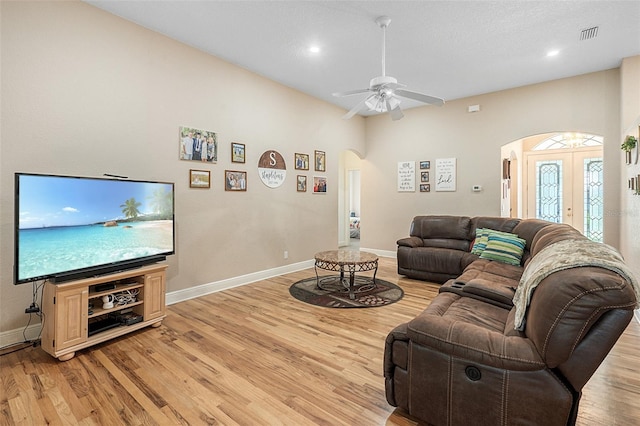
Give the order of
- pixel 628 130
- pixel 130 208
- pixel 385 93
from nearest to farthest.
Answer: pixel 130 208 < pixel 385 93 < pixel 628 130

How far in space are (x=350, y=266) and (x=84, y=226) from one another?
285cm

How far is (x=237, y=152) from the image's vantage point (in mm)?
4551

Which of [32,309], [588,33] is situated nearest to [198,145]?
[32,309]

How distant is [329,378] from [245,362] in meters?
0.71

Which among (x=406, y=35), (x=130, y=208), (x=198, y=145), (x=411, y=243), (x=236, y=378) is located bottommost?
(x=236, y=378)

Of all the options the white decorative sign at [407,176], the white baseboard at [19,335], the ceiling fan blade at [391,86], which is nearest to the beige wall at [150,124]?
the white baseboard at [19,335]

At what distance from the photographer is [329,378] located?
225 centimetres

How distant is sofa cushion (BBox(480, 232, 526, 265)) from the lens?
3902mm

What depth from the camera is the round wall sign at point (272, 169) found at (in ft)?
16.2

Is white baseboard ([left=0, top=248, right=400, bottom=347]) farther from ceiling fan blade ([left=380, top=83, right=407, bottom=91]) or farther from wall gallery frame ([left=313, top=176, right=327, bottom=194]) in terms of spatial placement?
ceiling fan blade ([left=380, top=83, right=407, bottom=91])

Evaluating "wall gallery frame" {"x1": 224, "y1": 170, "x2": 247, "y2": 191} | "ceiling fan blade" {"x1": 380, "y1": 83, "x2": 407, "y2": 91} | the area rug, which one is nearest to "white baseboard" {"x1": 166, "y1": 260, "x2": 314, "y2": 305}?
the area rug

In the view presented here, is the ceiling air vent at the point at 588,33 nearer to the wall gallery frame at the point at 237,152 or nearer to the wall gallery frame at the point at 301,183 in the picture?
the wall gallery frame at the point at 301,183

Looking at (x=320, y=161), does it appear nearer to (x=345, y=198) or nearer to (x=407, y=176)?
(x=407, y=176)

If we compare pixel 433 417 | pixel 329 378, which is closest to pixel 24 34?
pixel 329 378
